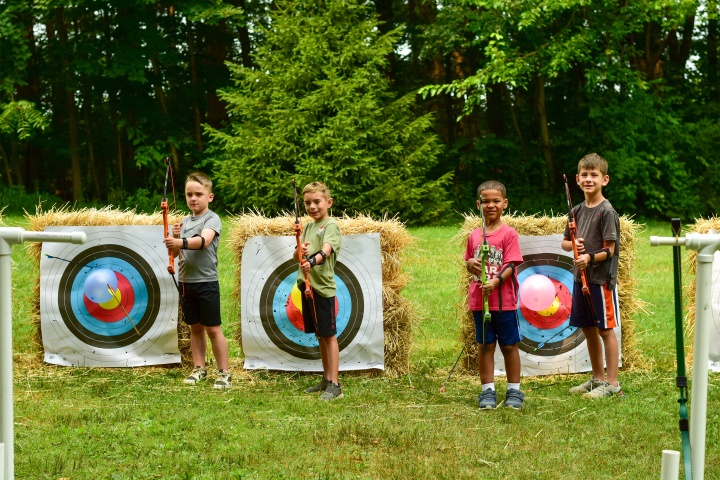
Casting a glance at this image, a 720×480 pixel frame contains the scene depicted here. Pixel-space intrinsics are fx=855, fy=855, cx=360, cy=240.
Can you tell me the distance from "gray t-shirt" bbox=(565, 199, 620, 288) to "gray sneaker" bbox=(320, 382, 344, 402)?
163 centimetres

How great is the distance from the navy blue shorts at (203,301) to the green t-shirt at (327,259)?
65 cm

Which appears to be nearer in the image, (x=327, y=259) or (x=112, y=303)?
(x=327, y=259)

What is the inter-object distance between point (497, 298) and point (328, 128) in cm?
1137

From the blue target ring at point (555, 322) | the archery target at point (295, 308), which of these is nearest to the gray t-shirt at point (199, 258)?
the archery target at point (295, 308)

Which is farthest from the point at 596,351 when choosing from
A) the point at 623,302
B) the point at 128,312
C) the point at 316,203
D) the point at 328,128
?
the point at 328,128

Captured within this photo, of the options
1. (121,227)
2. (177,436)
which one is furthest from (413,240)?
(177,436)

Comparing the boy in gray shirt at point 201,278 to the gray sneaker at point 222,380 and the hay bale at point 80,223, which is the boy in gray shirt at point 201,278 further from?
the hay bale at point 80,223

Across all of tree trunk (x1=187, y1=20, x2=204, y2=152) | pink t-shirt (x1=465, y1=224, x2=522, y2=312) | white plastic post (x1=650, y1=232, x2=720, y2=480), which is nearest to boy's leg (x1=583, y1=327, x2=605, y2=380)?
pink t-shirt (x1=465, y1=224, x2=522, y2=312)

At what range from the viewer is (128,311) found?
6.41 meters

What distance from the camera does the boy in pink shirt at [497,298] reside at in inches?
198

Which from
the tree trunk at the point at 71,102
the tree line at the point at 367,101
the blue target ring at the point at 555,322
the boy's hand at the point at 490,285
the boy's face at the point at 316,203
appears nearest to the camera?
the boy's hand at the point at 490,285

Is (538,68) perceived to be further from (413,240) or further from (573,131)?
(413,240)

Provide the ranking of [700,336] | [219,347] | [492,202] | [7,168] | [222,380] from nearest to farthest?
1. [700,336]
2. [492,202]
3. [222,380]
4. [219,347]
5. [7,168]

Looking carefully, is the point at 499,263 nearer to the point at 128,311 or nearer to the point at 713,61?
the point at 128,311
